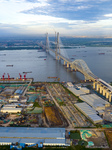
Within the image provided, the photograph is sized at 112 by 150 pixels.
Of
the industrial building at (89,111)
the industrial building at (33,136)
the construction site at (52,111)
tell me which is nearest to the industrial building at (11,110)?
the construction site at (52,111)

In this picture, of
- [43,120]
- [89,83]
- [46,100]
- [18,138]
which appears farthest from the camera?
[89,83]

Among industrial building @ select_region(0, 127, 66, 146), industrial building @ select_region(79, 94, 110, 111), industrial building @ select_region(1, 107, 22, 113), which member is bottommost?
industrial building @ select_region(0, 127, 66, 146)

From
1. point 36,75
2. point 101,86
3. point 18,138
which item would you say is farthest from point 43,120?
point 36,75

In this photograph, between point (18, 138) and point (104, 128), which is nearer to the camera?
point (18, 138)

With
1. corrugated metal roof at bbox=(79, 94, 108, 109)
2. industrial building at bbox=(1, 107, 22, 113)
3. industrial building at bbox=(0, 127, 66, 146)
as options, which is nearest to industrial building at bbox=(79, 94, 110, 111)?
corrugated metal roof at bbox=(79, 94, 108, 109)

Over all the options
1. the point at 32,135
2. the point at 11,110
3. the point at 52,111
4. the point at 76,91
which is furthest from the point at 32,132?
the point at 76,91

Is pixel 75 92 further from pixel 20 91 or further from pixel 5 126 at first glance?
pixel 5 126

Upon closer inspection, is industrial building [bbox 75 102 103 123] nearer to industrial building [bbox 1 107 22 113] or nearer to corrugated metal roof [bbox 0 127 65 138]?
corrugated metal roof [bbox 0 127 65 138]
